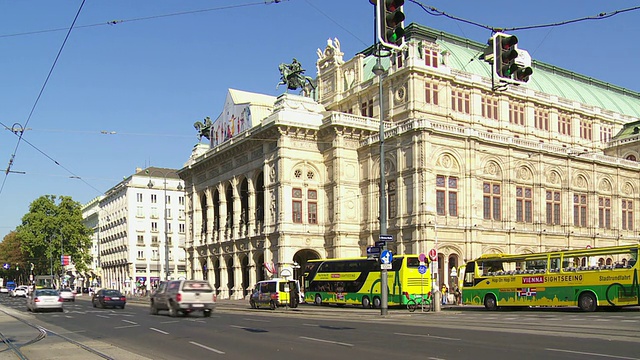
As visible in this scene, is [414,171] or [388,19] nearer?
[388,19]

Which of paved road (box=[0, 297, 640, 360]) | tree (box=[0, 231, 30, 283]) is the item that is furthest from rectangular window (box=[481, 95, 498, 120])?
tree (box=[0, 231, 30, 283])

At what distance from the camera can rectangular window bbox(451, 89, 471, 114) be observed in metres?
65.9

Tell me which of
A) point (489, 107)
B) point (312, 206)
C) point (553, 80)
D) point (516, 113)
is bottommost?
point (312, 206)

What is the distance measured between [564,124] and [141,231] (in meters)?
71.2

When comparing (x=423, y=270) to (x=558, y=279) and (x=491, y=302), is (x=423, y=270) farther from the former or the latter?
(x=558, y=279)

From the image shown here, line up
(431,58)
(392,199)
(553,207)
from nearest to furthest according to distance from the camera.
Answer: (392,199)
(431,58)
(553,207)

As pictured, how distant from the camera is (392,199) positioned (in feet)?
196

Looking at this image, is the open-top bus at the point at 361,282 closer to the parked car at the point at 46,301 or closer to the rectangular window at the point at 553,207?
the parked car at the point at 46,301

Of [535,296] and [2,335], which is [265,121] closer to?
[535,296]

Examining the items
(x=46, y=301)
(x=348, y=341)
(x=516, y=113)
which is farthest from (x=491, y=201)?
(x=348, y=341)

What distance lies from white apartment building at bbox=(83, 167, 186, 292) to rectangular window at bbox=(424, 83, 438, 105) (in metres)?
55.3

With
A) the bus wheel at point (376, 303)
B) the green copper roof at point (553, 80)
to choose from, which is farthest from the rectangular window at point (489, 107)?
the bus wheel at point (376, 303)

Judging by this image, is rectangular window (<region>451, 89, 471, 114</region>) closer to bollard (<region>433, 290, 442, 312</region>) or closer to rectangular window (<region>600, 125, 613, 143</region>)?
rectangular window (<region>600, 125, 613, 143</region>)

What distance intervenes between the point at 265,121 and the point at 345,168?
915 centimetres
